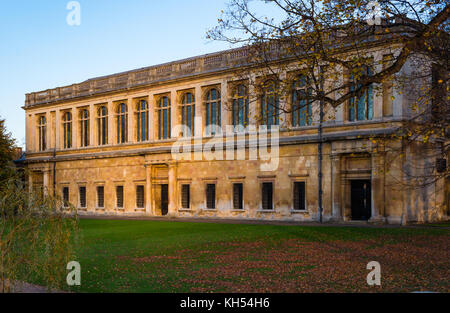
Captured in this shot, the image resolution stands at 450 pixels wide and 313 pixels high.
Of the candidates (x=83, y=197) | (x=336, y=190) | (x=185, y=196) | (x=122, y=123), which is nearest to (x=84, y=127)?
(x=122, y=123)

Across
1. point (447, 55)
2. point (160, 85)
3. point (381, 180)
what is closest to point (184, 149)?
point (160, 85)

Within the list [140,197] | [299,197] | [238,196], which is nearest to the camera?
[299,197]

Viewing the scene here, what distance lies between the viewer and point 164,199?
1708 inches

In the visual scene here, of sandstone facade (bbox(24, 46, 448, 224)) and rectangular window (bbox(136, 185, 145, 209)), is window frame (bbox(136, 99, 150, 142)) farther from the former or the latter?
rectangular window (bbox(136, 185, 145, 209))

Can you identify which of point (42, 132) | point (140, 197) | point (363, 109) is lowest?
point (140, 197)

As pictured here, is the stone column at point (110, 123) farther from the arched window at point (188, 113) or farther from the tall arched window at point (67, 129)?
the arched window at point (188, 113)

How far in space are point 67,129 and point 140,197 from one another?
1271 centimetres

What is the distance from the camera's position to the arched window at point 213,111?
1555 inches

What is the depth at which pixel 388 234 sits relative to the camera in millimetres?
22484

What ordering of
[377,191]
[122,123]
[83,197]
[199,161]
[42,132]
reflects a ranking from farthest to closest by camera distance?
1. [42,132]
2. [83,197]
3. [122,123]
4. [199,161]
5. [377,191]

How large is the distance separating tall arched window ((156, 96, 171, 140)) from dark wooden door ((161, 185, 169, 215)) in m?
4.39

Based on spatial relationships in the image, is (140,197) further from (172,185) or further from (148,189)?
(172,185)

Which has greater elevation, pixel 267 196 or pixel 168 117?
pixel 168 117
